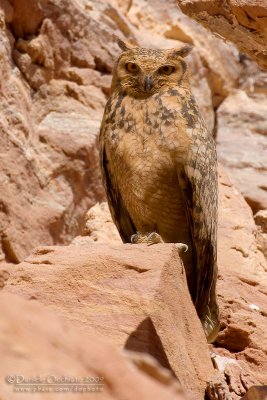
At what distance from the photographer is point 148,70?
4270mm

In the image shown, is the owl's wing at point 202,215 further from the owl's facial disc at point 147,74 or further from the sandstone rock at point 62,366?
the sandstone rock at point 62,366

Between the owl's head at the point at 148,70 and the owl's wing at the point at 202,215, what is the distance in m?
0.42

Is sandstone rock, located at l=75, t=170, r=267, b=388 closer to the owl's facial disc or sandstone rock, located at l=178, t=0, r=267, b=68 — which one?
the owl's facial disc

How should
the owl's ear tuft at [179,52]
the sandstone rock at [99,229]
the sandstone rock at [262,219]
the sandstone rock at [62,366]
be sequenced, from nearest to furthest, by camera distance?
the sandstone rock at [62,366] < the owl's ear tuft at [179,52] < the sandstone rock at [99,229] < the sandstone rock at [262,219]

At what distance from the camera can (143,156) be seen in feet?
13.4

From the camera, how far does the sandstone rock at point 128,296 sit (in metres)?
3.20

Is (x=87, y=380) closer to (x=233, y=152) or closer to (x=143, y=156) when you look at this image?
(x=143, y=156)

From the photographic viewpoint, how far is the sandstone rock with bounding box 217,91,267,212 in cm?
703

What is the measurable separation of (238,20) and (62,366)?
2206 mm

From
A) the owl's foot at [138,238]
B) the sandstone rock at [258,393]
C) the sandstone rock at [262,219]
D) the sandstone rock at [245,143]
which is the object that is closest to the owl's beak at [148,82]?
the owl's foot at [138,238]

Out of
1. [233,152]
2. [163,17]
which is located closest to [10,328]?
[233,152]

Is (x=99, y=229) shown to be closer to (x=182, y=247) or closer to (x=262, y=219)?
(x=262, y=219)

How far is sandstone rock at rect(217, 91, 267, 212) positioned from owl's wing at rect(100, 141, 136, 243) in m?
2.55

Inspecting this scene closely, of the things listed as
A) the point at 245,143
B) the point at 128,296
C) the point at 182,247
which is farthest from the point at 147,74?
the point at 245,143
